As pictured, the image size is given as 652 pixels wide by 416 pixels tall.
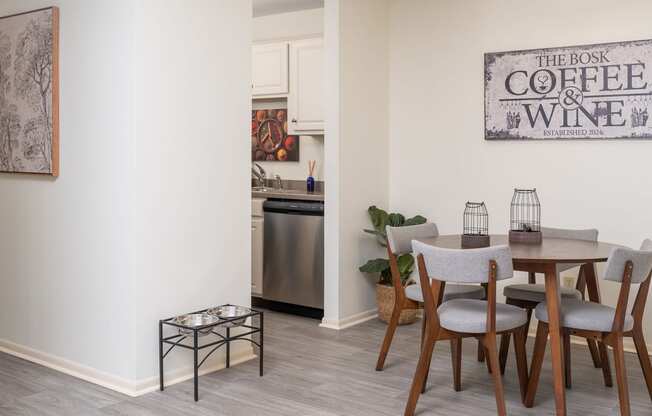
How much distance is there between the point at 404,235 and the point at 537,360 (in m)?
0.99

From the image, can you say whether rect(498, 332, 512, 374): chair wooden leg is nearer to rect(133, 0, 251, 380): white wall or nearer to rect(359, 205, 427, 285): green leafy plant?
rect(359, 205, 427, 285): green leafy plant

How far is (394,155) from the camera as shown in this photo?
16.9ft

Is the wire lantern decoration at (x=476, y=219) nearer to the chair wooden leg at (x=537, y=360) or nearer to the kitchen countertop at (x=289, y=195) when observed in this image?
the kitchen countertop at (x=289, y=195)

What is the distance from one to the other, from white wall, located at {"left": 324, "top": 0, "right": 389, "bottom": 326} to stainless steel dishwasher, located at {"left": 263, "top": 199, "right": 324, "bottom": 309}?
20 centimetres

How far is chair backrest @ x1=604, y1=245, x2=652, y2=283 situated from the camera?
2904 millimetres

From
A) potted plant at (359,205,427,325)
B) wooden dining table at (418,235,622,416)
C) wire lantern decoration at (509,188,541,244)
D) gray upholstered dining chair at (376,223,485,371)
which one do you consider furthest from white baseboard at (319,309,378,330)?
wooden dining table at (418,235,622,416)

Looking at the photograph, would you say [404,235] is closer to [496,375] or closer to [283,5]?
[496,375]

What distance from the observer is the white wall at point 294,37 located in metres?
5.62

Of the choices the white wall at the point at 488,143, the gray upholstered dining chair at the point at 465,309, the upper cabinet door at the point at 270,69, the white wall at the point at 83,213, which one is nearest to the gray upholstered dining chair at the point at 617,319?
the gray upholstered dining chair at the point at 465,309

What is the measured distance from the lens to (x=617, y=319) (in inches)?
117

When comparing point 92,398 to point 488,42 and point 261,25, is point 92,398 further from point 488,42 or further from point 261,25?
point 261,25

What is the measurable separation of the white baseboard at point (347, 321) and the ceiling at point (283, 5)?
2398mm

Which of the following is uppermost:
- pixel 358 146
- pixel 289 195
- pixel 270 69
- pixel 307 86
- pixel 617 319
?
pixel 270 69

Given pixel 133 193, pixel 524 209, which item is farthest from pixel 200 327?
pixel 524 209
